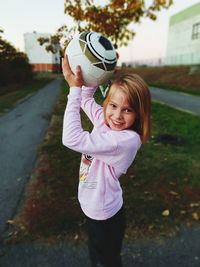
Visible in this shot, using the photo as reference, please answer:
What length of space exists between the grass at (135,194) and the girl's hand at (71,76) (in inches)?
94.6

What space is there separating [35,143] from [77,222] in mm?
4677

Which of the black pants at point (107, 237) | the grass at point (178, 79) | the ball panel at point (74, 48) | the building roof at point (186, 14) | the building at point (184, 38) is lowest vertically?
the grass at point (178, 79)

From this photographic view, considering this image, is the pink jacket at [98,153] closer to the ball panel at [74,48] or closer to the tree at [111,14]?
the ball panel at [74,48]

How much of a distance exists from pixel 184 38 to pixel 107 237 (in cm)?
4886

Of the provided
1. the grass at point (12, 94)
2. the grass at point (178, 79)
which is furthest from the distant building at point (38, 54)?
the grass at point (12, 94)

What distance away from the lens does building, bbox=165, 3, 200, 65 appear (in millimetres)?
43750

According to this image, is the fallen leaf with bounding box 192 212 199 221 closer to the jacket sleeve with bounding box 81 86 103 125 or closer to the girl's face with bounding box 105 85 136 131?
the jacket sleeve with bounding box 81 86 103 125

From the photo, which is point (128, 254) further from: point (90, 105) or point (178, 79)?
point (178, 79)

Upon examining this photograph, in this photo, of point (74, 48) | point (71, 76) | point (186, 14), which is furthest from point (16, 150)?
point (186, 14)

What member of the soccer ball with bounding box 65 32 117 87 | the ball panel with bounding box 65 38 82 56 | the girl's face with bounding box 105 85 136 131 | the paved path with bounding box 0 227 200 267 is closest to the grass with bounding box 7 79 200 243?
the paved path with bounding box 0 227 200 267

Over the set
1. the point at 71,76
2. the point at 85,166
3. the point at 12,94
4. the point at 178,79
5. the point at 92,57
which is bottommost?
the point at 12,94

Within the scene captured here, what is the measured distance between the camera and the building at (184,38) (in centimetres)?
4375

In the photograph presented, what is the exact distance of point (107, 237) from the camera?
8.13 feet

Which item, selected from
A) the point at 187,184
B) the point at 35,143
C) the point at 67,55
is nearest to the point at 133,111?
the point at 67,55
